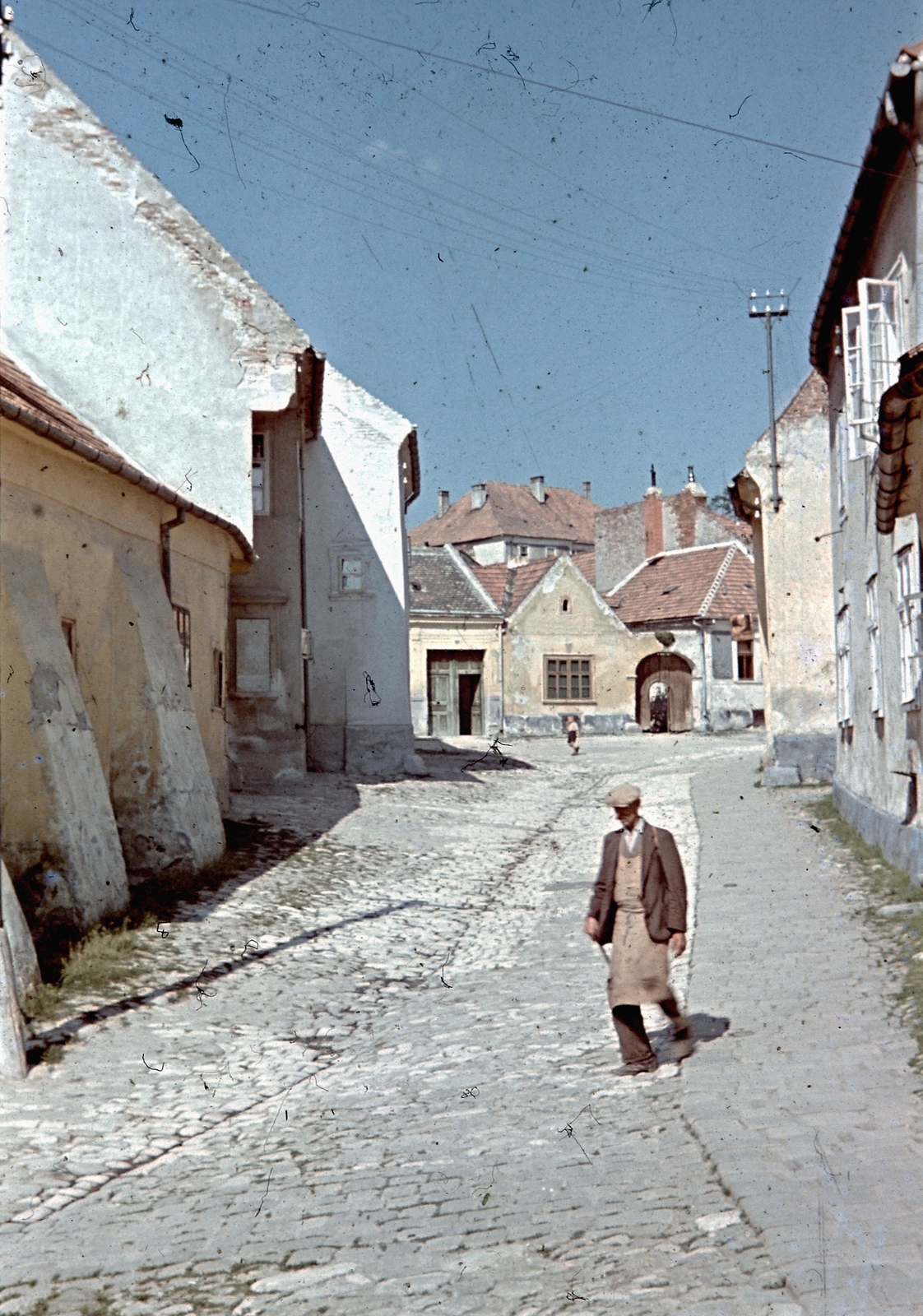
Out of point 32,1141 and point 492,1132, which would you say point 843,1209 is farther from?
point 32,1141

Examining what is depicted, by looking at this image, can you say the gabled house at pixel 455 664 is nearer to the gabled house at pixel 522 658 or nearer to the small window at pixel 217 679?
the gabled house at pixel 522 658

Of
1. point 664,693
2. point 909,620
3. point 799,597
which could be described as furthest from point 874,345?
point 664,693

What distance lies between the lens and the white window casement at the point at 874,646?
46.5ft

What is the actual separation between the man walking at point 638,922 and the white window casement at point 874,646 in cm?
739

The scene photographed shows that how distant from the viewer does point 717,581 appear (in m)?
43.2

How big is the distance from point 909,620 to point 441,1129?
23.5 feet

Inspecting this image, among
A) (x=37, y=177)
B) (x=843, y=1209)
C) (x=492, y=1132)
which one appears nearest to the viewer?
(x=843, y=1209)

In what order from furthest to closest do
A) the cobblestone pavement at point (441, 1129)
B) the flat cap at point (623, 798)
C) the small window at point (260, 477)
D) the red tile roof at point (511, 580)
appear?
the red tile roof at point (511, 580), the small window at point (260, 477), the flat cap at point (623, 798), the cobblestone pavement at point (441, 1129)

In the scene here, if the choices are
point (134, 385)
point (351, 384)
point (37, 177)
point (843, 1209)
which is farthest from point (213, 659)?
point (843, 1209)

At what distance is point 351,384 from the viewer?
85.7ft

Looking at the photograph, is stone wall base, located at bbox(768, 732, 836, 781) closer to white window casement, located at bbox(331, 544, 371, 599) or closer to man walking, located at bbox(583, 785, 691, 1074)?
white window casement, located at bbox(331, 544, 371, 599)

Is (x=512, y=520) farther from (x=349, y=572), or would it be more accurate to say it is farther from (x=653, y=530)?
(x=349, y=572)

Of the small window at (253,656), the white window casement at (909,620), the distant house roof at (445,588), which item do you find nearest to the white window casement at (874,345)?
the white window casement at (909,620)

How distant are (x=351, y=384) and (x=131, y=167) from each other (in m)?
8.08
